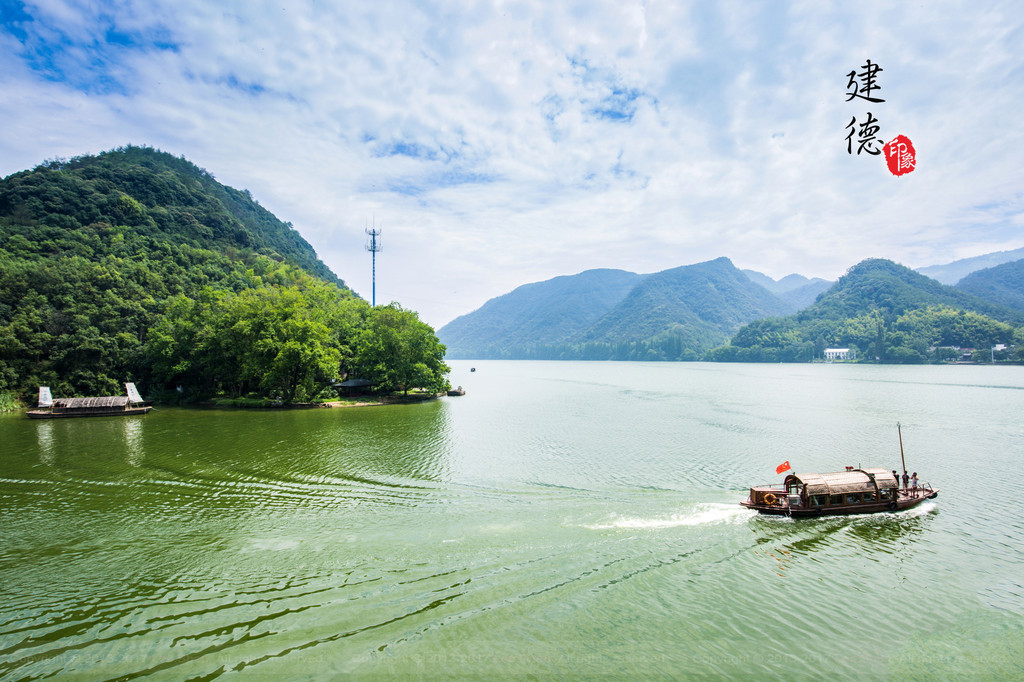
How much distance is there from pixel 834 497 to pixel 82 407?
2331 inches

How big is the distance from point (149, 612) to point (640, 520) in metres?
14.1

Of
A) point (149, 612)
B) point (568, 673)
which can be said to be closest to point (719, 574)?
point (568, 673)

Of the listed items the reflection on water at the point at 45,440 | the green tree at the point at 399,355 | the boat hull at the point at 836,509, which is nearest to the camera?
the boat hull at the point at 836,509

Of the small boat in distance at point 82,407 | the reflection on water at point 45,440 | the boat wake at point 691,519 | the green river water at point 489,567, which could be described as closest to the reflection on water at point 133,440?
the green river water at point 489,567

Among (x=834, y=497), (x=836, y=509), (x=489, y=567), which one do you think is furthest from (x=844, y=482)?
(x=489, y=567)

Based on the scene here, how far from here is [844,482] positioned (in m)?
16.8

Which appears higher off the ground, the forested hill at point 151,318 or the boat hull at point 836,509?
the forested hill at point 151,318

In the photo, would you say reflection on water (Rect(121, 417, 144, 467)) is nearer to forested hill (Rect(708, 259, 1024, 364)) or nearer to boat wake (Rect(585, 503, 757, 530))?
boat wake (Rect(585, 503, 757, 530))

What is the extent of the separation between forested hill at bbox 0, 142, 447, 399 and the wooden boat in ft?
146

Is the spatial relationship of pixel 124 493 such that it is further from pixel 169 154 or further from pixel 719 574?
pixel 169 154

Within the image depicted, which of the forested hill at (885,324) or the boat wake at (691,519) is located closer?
the boat wake at (691,519)

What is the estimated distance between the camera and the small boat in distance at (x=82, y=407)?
131 feet

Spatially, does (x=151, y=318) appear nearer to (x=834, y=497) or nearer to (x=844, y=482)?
(x=834, y=497)

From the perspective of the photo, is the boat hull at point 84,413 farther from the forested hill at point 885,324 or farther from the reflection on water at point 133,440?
the forested hill at point 885,324
